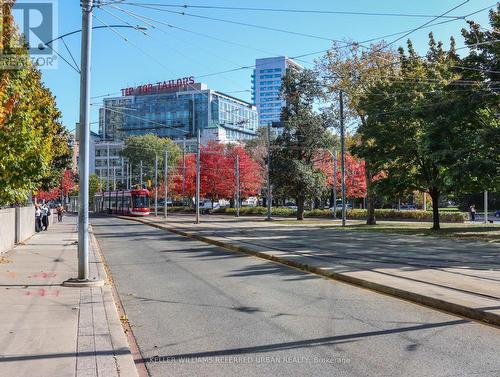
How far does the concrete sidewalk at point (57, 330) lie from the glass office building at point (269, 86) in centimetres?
3784

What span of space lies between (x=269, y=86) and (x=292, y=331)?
49.2 meters

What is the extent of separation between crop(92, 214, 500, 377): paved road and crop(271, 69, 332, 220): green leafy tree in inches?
1559

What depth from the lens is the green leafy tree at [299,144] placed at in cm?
5191

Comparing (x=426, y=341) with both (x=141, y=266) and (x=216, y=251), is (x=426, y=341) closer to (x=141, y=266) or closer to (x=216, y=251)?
(x=141, y=266)

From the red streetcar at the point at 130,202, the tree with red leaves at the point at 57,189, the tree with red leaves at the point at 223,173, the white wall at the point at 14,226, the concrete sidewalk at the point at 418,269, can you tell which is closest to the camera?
the concrete sidewalk at the point at 418,269

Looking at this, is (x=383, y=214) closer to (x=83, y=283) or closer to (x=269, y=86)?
(x=269, y=86)

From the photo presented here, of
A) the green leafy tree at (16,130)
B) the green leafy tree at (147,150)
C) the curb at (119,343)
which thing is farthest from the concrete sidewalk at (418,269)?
the green leafy tree at (147,150)

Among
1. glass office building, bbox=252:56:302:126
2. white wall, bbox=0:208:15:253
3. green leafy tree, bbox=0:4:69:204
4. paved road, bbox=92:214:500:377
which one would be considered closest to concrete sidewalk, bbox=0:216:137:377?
paved road, bbox=92:214:500:377

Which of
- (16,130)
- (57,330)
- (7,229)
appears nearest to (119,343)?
(57,330)

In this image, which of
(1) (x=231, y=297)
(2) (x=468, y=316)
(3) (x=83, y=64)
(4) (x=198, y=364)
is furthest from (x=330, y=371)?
(3) (x=83, y=64)

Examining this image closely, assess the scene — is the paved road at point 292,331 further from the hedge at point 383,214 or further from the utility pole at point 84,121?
the hedge at point 383,214

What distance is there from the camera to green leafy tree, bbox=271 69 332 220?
51906 millimetres

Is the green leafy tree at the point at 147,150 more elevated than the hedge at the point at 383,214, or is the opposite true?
the green leafy tree at the point at 147,150

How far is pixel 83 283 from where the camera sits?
11.0 meters
